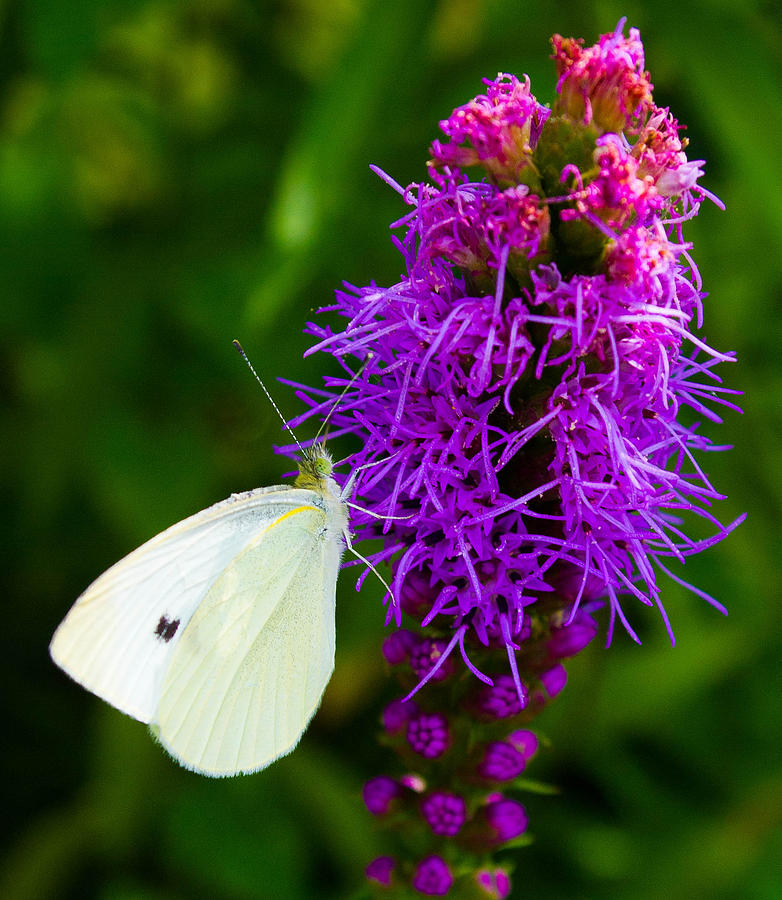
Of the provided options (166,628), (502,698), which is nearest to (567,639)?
(502,698)

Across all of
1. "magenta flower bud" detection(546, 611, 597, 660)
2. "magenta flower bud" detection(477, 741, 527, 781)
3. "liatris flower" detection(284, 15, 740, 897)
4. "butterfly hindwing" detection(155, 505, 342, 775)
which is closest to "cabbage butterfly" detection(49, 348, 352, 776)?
"butterfly hindwing" detection(155, 505, 342, 775)

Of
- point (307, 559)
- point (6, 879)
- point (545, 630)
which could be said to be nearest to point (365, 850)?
point (6, 879)

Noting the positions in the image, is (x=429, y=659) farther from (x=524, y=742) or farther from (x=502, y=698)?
(x=524, y=742)

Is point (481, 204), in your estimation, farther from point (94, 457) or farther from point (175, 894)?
point (175, 894)

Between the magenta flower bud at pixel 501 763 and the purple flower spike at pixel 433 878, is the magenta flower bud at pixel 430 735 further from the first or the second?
the purple flower spike at pixel 433 878

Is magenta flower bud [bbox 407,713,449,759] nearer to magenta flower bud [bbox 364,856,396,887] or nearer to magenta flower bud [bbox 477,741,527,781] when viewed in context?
magenta flower bud [bbox 477,741,527,781]

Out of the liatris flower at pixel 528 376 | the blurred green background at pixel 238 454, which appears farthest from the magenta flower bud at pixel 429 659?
the blurred green background at pixel 238 454
